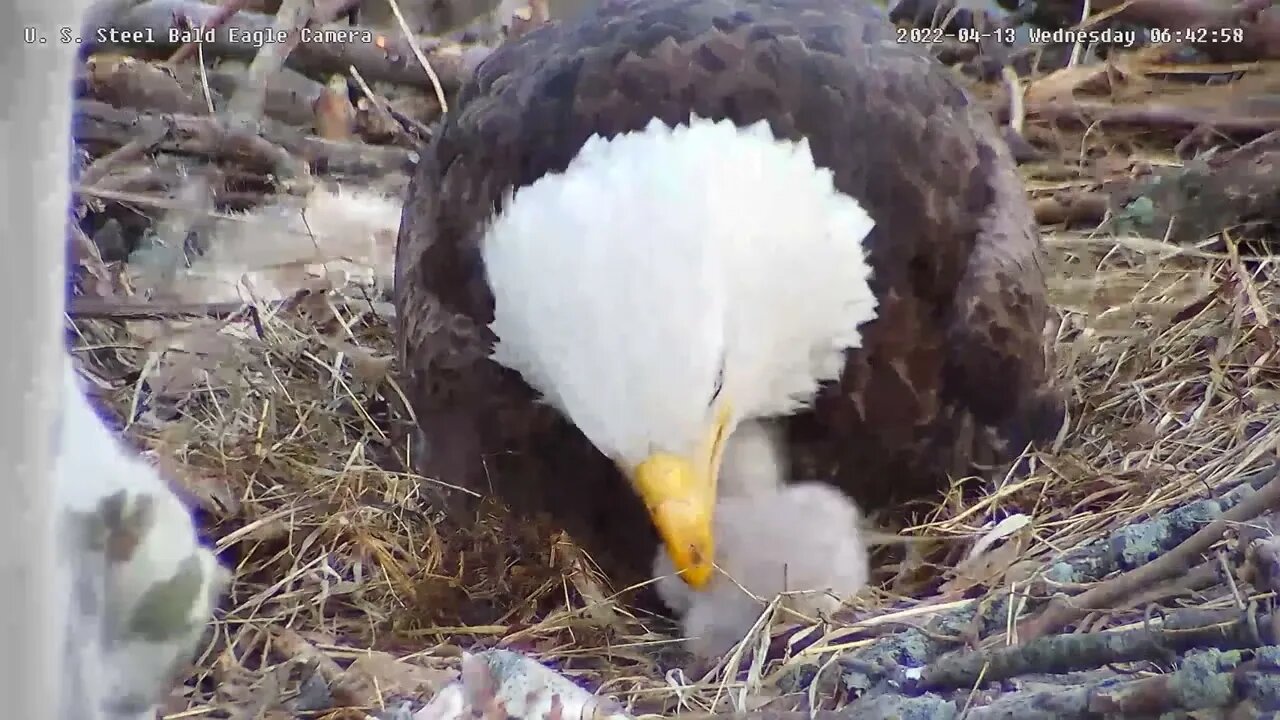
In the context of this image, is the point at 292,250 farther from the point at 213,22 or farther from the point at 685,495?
the point at 685,495

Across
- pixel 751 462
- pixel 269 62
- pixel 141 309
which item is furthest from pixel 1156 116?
pixel 141 309

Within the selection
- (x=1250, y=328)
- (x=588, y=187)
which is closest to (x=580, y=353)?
(x=588, y=187)

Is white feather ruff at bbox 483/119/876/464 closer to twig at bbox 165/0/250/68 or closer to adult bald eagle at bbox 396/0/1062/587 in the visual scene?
adult bald eagle at bbox 396/0/1062/587

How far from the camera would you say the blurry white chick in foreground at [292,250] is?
1021 mm

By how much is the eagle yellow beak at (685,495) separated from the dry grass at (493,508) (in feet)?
0.26

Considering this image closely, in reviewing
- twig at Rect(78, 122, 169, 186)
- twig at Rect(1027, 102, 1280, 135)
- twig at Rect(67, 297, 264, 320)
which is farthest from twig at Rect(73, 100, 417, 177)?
twig at Rect(1027, 102, 1280, 135)

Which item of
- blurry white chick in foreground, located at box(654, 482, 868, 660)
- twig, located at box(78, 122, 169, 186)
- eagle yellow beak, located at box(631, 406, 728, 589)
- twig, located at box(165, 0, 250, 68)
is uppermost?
twig, located at box(165, 0, 250, 68)

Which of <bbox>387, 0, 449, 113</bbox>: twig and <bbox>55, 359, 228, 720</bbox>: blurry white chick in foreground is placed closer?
<bbox>55, 359, 228, 720</bbox>: blurry white chick in foreground

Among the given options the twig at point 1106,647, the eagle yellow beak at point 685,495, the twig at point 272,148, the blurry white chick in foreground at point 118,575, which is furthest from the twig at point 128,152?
the twig at point 1106,647

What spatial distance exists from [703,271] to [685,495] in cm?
14

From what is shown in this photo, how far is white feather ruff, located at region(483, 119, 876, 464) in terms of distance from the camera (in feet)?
2.43

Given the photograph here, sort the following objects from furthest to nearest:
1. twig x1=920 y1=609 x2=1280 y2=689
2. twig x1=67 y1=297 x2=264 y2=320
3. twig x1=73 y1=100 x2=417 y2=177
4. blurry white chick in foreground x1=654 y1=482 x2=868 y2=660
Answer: twig x1=73 y1=100 x2=417 y2=177 < blurry white chick in foreground x1=654 y1=482 x2=868 y2=660 < twig x1=67 y1=297 x2=264 y2=320 < twig x1=920 y1=609 x2=1280 y2=689

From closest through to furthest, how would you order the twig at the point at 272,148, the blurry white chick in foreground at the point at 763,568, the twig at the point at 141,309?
the twig at the point at 141,309, the blurry white chick in foreground at the point at 763,568, the twig at the point at 272,148

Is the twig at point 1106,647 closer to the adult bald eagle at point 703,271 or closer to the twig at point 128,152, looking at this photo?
the adult bald eagle at point 703,271
